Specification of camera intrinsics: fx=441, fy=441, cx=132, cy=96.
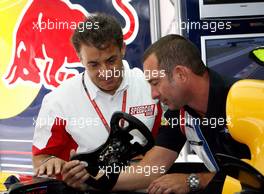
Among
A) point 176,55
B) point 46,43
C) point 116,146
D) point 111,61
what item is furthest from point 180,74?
point 46,43

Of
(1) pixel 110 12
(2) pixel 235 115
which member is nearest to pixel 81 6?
(1) pixel 110 12

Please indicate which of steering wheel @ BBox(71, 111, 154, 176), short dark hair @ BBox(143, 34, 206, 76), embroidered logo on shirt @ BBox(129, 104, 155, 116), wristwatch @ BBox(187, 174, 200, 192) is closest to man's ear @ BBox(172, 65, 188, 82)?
short dark hair @ BBox(143, 34, 206, 76)

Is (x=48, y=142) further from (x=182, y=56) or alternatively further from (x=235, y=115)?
(x=235, y=115)

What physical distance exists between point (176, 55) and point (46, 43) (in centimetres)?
113

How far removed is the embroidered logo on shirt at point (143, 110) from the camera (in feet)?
5.36

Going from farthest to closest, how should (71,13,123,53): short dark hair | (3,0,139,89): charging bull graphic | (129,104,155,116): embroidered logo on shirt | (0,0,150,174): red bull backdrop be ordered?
(3,0,139,89): charging bull graphic < (0,0,150,174): red bull backdrop < (129,104,155,116): embroidered logo on shirt < (71,13,123,53): short dark hair

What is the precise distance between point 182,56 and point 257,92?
0.42m

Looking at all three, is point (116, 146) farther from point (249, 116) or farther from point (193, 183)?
point (249, 116)

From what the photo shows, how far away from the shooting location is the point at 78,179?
1.16 metres

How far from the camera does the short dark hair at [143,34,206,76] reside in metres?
1.25

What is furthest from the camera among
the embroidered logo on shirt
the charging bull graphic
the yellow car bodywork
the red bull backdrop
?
the charging bull graphic

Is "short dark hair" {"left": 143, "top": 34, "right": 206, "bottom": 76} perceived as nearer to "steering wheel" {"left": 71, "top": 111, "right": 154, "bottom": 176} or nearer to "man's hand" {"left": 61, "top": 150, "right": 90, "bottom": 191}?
"steering wheel" {"left": 71, "top": 111, "right": 154, "bottom": 176}

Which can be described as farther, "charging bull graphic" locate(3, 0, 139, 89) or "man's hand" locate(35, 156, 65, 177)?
"charging bull graphic" locate(3, 0, 139, 89)

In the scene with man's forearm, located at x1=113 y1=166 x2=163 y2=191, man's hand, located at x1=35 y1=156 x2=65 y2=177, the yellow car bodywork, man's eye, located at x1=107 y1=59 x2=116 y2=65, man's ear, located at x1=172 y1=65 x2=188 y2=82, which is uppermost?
man's eye, located at x1=107 y1=59 x2=116 y2=65
